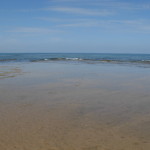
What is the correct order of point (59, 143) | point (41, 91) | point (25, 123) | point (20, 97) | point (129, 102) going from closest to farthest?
point (59, 143) < point (25, 123) < point (129, 102) < point (20, 97) < point (41, 91)

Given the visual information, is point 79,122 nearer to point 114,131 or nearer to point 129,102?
point 114,131

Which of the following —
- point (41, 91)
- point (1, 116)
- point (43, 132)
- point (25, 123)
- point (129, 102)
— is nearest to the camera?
point (43, 132)

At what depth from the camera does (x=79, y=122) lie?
5496 mm

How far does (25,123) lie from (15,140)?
959 mm

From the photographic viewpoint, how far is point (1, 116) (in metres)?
5.85

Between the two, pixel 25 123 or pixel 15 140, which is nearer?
A: pixel 15 140

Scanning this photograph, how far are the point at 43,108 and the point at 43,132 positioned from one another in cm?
192

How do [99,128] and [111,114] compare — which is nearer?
[99,128]

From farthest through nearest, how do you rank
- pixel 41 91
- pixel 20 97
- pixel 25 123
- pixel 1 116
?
pixel 41 91, pixel 20 97, pixel 1 116, pixel 25 123

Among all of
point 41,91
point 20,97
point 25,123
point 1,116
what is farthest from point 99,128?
point 41,91

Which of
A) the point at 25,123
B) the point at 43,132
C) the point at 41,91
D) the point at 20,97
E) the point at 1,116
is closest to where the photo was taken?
the point at 43,132

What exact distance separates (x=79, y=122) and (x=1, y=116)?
216 cm

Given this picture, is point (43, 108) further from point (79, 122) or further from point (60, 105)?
point (79, 122)

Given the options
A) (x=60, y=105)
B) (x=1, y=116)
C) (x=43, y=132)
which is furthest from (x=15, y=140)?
(x=60, y=105)
